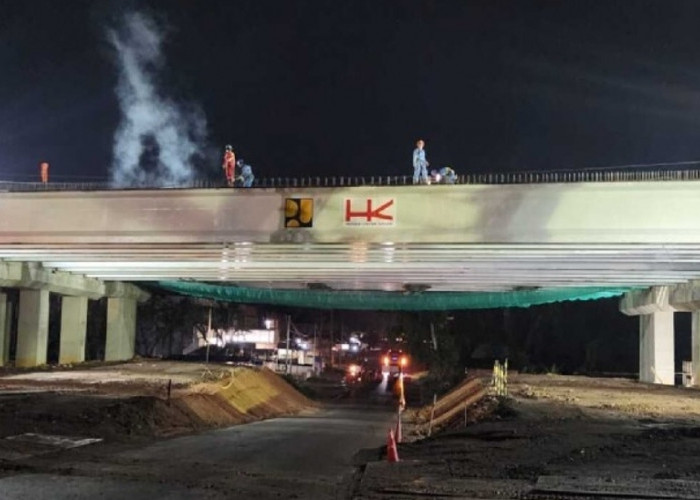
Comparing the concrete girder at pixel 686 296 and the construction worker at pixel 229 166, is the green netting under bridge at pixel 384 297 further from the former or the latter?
the construction worker at pixel 229 166

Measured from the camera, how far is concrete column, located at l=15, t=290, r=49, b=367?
42156mm

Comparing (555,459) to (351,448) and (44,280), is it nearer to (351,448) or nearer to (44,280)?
(351,448)

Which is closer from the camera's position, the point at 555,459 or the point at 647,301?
the point at 555,459

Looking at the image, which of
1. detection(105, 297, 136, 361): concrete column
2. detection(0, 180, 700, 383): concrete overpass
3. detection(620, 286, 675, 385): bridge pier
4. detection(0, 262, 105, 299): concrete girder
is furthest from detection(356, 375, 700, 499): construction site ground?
detection(105, 297, 136, 361): concrete column

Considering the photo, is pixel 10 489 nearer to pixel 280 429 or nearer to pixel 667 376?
pixel 280 429

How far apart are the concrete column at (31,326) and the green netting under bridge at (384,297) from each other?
7.50 metres

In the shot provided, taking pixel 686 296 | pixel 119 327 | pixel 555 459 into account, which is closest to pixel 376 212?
pixel 555 459

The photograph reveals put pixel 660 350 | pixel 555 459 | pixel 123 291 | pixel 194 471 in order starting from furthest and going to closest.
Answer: pixel 123 291 → pixel 660 350 → pixel 194 471 → pixel 555 459

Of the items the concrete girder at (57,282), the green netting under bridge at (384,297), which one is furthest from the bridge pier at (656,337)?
the concrete girder at (57,282)

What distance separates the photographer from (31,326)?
1679 inches

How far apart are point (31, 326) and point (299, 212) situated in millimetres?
23603

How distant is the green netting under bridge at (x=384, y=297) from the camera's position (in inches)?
1831

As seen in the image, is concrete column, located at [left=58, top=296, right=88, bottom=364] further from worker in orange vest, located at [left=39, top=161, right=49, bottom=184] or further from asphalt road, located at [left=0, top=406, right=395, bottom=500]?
asphalt road, located at [left=0, top=406, right=395, bottom=500]

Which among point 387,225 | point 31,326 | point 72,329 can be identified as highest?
point 387,225
